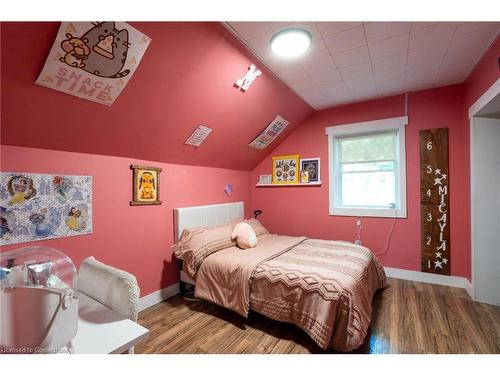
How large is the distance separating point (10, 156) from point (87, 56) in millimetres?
873

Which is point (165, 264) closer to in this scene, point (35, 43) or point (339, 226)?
point (35, 43)

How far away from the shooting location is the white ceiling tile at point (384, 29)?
5.71ft

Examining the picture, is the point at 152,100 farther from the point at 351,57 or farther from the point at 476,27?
the point at 476,27

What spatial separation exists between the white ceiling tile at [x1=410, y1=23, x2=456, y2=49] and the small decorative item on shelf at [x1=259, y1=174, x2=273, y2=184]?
2389 mm

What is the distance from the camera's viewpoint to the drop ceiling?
1.77m

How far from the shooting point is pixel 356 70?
94.8 inches

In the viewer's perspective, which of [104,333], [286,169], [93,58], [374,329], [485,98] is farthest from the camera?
[286,169]

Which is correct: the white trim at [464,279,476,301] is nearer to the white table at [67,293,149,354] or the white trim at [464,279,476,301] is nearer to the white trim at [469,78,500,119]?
the white trim at [469,78,500,119]

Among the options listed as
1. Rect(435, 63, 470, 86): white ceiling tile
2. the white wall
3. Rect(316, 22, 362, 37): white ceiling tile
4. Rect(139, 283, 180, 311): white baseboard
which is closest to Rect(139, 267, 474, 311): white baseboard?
Rect(139, 283, 180, 311): white baseboard

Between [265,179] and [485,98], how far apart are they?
268 cm

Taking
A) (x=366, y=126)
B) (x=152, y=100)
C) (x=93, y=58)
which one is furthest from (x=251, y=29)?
(x=366, y=126)

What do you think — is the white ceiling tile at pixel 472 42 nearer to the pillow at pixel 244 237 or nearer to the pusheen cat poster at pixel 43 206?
the pillow at pixel 244 237

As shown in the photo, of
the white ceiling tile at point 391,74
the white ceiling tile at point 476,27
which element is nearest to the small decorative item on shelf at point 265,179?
the white ceiling tile at point 391,74

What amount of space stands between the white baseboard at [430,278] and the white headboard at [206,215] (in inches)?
87.0
